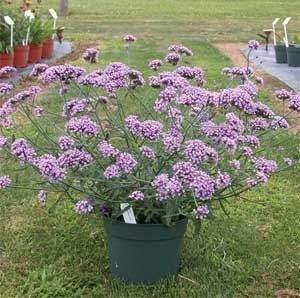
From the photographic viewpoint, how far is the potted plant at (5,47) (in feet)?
26.8

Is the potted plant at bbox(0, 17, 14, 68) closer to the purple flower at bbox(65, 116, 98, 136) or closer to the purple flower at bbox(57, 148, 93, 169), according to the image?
the purple flower at bbox(65, 116, 98, 136)

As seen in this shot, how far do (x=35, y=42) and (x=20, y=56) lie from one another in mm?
844

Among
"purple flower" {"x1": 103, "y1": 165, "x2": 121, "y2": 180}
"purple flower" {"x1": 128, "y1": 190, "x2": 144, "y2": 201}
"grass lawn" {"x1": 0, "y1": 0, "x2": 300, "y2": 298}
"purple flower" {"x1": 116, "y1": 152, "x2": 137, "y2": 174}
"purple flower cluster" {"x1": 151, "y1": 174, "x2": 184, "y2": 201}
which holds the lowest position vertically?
"grass lawn" {"x1": 0, "y1": 0, "x2": 300, "y2": 298}

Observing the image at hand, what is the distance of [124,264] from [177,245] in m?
0.27

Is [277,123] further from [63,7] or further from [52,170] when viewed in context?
[63,7]

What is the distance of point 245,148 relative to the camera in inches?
115

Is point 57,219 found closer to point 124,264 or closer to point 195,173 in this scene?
point 124,264

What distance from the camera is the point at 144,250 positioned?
309cm

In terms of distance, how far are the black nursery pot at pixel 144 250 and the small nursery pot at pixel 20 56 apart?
19.4ft

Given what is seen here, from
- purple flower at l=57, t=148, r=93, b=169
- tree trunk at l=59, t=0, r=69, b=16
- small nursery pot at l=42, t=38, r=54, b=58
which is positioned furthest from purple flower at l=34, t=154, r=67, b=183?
tree trunk at l=59, t=0, r=69, b=16

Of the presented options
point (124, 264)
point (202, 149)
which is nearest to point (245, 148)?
point (202, 149)

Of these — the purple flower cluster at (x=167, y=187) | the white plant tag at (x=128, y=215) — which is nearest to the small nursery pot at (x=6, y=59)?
the white plant tag at (x=128, y=215)

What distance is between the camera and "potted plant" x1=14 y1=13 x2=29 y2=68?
872 centimetres

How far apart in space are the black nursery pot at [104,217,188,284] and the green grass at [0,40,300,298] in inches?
2.3
